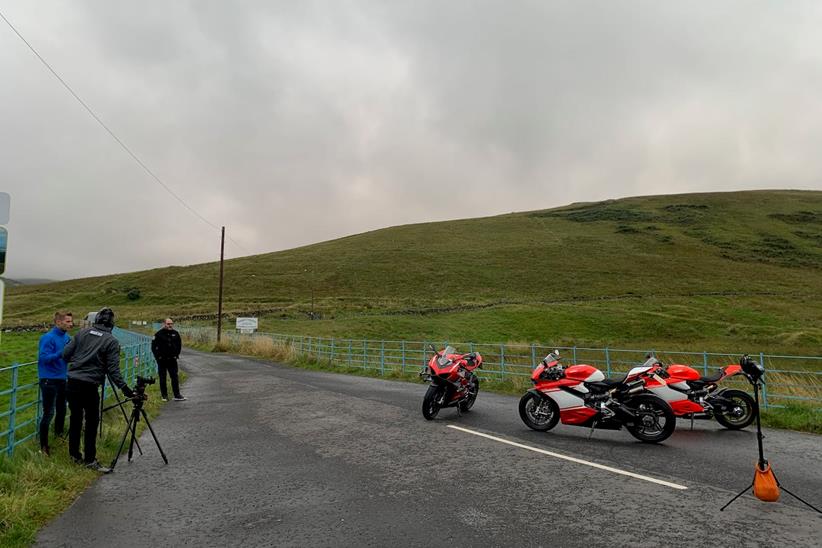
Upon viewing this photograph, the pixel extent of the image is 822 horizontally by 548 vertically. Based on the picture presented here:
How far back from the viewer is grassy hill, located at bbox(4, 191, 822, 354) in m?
43.0

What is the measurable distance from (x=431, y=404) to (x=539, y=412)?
2039 mm

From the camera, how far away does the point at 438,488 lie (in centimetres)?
586

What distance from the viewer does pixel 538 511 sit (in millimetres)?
5051

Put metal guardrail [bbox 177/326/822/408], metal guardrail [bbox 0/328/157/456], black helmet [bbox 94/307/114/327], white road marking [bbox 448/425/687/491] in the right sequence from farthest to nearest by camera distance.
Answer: metal guardrail [bbox 177/326/822/408] → metal guardrail [bbox 0/328/157/456] → black helmet [bbox 94/307/114/327] → white road marking [bbox 448/425/687/491]

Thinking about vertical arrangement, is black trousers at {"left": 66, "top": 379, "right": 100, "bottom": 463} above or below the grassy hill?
below

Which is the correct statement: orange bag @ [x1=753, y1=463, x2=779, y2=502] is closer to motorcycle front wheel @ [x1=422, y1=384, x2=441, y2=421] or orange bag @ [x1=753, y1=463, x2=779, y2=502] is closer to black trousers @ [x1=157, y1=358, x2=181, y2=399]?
motorcycle front wheel @ [x1=422, y1=384, x2=441, y2=421]

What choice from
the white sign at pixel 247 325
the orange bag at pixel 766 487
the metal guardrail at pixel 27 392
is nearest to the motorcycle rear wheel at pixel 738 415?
the orange bag at pixel 766 487

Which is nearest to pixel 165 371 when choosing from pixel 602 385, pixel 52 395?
pixel 52 395

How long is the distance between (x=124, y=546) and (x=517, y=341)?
35835 millimetres

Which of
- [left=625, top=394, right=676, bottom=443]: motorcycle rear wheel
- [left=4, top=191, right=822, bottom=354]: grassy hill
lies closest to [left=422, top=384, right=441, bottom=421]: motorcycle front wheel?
[left=625, top=394, right=676, bottom=443]: motorcycle rear wheel

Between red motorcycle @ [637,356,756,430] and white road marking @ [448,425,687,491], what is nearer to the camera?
white road marking @ [448,425,687,491]

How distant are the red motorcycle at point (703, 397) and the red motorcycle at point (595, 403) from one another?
0.36 metres

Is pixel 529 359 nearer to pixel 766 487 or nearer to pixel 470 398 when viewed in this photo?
pixel 470 398

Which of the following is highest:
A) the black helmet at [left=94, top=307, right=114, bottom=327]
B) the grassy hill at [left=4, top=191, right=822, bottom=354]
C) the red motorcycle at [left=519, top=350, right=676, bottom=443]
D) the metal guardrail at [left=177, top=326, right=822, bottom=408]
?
the grassy hill at [left=4, top=191, right=822, bottom=354]
